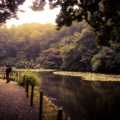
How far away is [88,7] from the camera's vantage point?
6645 millimetres

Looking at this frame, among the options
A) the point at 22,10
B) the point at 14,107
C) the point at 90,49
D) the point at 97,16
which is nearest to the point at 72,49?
the point at 90,49

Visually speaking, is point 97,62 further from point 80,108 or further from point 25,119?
point 25,119

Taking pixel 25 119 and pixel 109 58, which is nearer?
pixel 25 119

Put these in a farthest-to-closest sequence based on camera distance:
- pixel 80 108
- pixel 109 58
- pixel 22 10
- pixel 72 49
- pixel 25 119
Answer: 1. pixel 72 49
2. pixel 109 58
3. pixel 22 10
4. pixel 80 108
5. pixel 25 119

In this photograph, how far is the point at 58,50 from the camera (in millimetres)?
46656

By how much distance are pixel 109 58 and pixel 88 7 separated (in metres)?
19.6

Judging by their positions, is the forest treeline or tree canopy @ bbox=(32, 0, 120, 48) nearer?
tree canopy @ bbox=(32, 0, 120, 48)

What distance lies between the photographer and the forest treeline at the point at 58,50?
26.0 metres

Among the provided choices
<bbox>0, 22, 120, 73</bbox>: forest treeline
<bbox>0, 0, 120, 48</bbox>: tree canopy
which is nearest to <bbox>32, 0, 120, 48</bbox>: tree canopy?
<bbox>0, 0, 120, 48</bbox>: tree canopy

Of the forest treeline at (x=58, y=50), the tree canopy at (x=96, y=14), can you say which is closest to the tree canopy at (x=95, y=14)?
the tree canopy at (x=96, y=14)

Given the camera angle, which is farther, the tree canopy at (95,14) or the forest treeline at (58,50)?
the forest treeline at (58,50)

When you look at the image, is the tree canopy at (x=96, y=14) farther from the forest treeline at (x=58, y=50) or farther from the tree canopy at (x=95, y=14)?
the forest treeline at (x=58, y=50)

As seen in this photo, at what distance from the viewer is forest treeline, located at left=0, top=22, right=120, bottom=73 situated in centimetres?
2601

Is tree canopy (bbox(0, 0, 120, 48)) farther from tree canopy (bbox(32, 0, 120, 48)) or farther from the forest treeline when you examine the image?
the forest treeline
